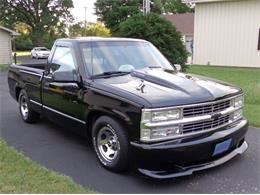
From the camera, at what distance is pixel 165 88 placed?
4.44m

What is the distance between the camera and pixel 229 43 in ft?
69.4

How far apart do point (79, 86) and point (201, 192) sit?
2212mm

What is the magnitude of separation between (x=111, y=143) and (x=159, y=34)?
25.7 ft

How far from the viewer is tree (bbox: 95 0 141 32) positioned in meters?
45.4

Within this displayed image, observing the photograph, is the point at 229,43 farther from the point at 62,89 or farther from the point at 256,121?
the point at 62,89

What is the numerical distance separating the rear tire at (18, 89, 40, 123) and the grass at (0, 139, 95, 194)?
236 cm

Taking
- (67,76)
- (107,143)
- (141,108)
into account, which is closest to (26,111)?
(67,76)

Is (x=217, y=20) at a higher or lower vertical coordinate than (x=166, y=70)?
higher

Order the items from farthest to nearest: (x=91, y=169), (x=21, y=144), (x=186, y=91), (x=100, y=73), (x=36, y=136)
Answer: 1. (x=36, y=136)
2. (x=21, y=144)
3. (x=100, y=73)
4. (x=91, y=169)
5. (x=186, y=91)

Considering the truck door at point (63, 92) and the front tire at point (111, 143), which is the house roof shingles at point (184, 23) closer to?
the truck door at point (63, 92)

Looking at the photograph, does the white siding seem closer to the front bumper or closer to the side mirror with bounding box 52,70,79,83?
the side mirror with bounding box 52,70,79,83

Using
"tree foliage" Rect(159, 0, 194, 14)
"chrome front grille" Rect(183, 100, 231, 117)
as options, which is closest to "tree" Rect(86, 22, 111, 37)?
"tree foliage" Rect(159, 0, 194, 14)

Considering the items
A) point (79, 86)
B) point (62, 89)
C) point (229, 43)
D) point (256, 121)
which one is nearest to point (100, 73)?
point (79, 86)

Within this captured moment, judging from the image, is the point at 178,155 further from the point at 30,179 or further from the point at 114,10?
the point at 114,10
